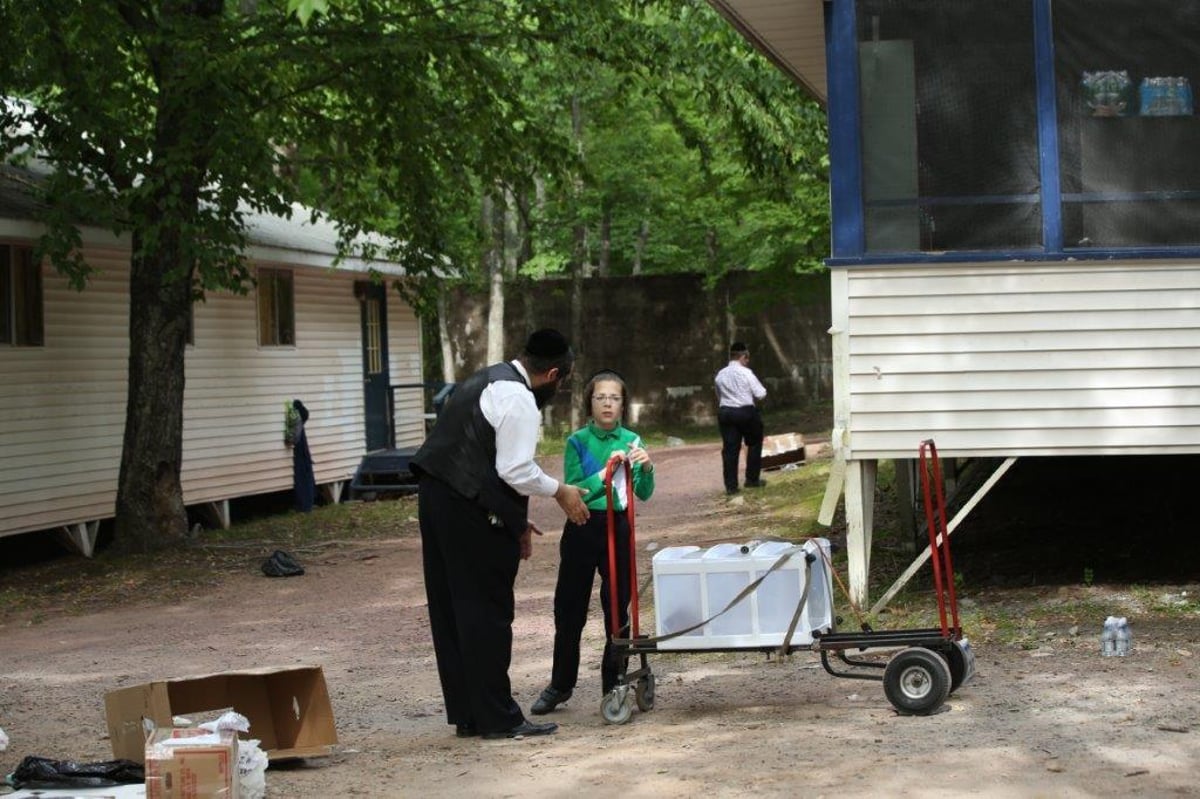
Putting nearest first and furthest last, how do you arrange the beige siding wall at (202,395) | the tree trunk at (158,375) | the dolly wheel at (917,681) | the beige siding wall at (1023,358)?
1. the dolly wheel at (917,681)
2. the beige siding wall at (1023,358)
3. the tree trunk at (158,375)
4. the beige siding wall at (202,395)

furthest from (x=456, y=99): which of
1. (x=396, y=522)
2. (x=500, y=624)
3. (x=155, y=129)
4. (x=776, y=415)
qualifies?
(x=776, y=415)

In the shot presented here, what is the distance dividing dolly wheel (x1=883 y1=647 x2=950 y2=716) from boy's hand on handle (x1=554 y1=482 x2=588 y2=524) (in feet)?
5.09

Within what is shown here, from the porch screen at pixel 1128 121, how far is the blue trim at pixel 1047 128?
5 centimetres

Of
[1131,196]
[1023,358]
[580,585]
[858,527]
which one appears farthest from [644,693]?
[1131,196]

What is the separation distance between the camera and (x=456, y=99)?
16.9 metres

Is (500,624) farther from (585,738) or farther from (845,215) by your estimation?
(845,215)

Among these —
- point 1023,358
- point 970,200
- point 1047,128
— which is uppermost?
point 1047,128

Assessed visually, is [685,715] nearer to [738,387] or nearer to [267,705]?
[267,705]

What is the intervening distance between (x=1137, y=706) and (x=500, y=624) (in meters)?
2.89

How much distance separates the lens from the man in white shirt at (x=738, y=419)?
771 inches

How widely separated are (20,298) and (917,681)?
1132 cm

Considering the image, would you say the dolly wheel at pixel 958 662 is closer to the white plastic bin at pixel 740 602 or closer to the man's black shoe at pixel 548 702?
the white plastic bin at pixel 740 602

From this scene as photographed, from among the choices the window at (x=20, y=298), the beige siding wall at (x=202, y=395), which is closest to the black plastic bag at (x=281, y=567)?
the beige siding wall at (x=202, y=395)

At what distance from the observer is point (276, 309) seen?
2094cm
